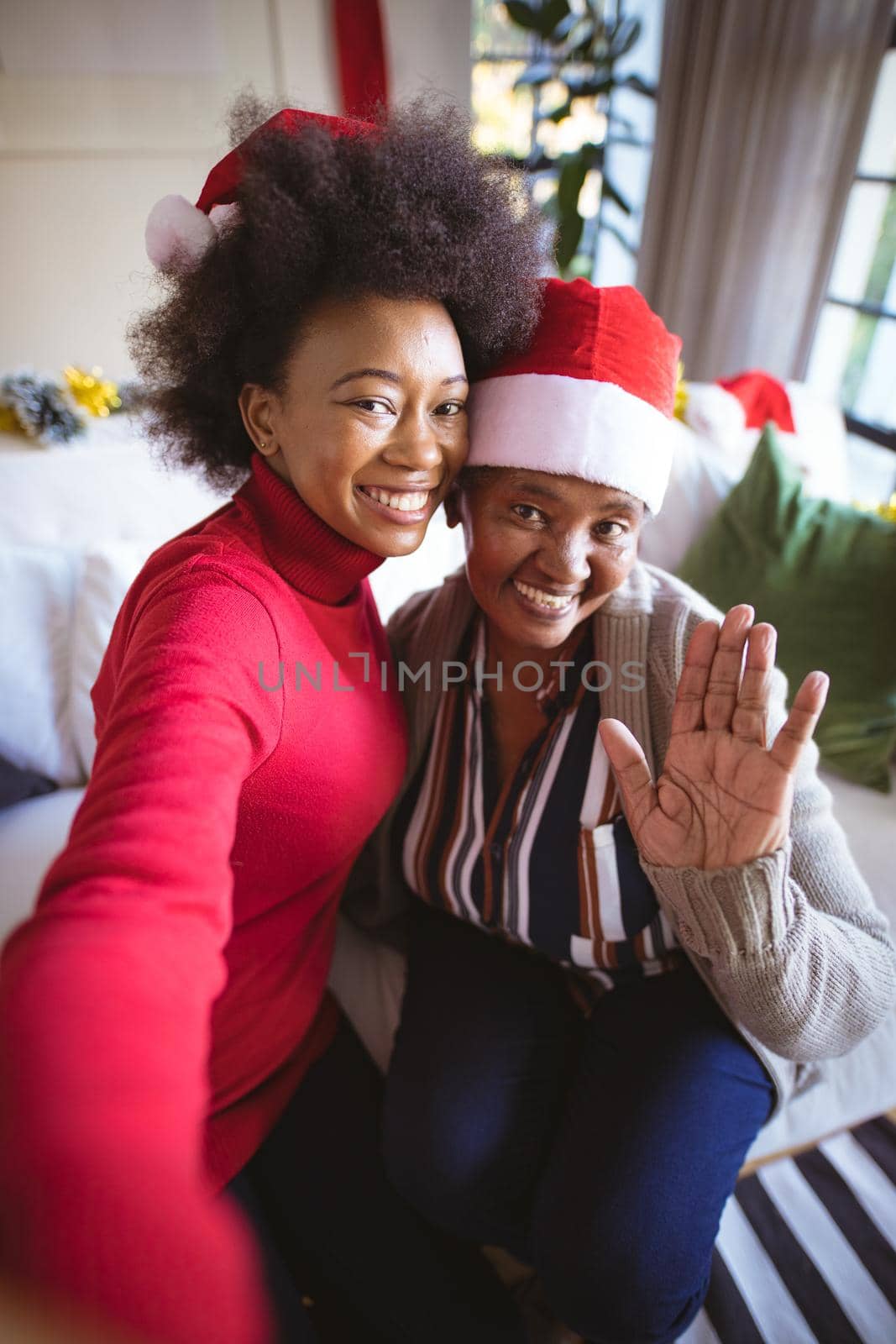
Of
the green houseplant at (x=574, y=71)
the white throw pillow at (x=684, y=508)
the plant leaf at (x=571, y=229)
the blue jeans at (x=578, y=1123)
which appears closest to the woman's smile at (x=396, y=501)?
the blue jeans at (x=578, y=1123)

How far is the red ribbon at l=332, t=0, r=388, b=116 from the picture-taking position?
2.54 m

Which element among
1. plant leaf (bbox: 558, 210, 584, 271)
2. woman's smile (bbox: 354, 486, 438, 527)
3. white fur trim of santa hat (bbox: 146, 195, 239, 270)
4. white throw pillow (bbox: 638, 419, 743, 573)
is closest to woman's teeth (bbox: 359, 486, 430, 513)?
woman's smile (bbox: 354, 486, 438, 527)

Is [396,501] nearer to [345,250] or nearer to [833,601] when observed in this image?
[345,250]

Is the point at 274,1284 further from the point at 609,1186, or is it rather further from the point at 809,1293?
the point at 809,1293

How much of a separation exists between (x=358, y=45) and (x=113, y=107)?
0.83 m

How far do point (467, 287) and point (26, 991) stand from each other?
0.68 metres

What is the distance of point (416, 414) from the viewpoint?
729 millimetres

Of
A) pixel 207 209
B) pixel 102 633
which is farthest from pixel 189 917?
pixel 102 633

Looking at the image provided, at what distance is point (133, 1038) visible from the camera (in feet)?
1.32

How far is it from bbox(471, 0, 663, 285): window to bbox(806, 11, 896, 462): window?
2.66 ft

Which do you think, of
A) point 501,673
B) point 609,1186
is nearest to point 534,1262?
point 609,1186

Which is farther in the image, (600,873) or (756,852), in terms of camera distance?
(600,873)

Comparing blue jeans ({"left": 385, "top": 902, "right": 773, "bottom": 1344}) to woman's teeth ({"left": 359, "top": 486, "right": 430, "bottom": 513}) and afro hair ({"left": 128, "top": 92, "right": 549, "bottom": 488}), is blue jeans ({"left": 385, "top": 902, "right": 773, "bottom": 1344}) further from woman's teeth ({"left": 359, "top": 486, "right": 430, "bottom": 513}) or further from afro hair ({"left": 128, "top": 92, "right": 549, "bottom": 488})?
afro hair ({"left": 128, "top": 92, "right": 549, "bottom": 488})

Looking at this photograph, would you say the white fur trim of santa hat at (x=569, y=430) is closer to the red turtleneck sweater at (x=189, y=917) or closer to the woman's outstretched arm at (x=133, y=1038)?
the red turtleneck sweater at (x=189, y=917)
